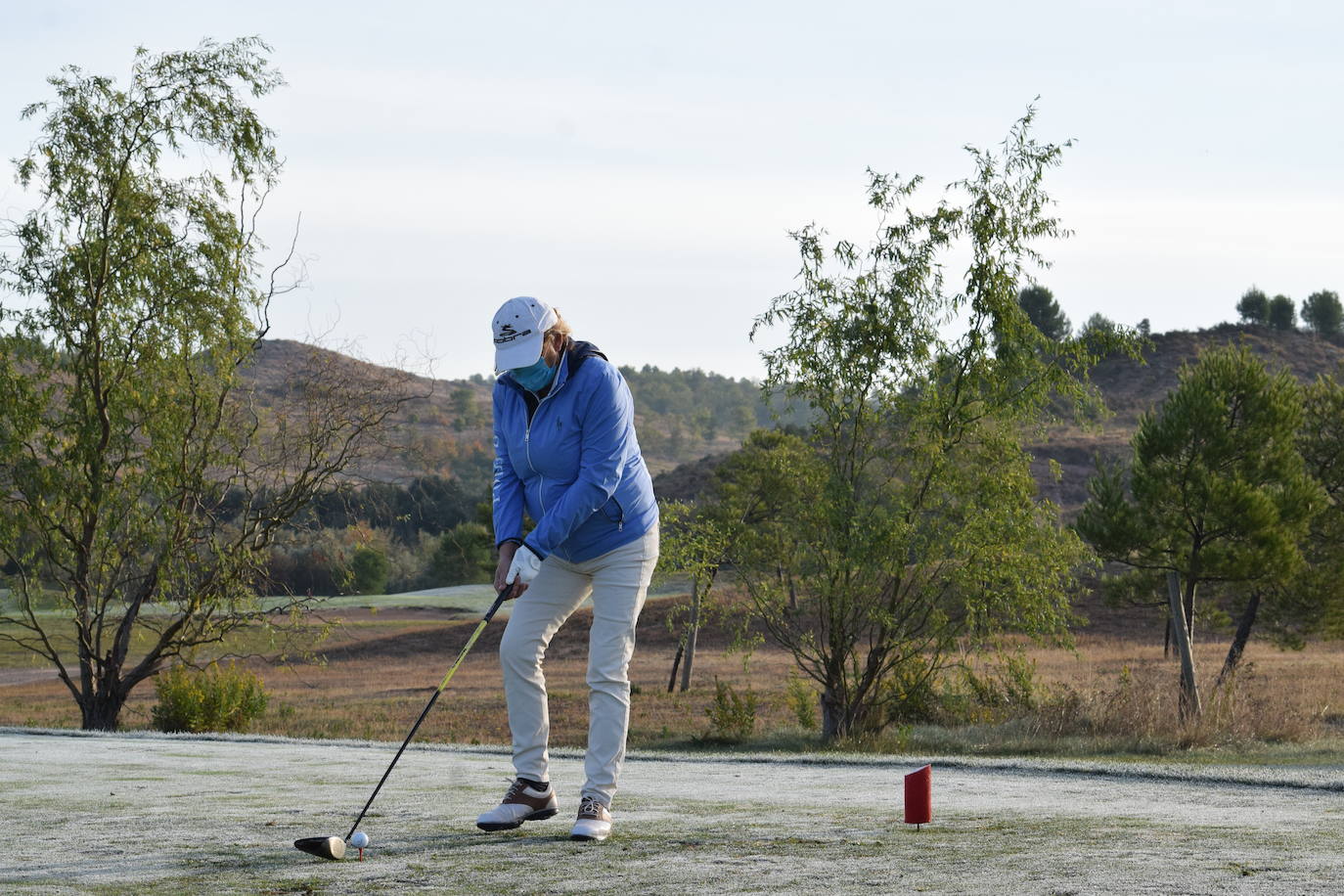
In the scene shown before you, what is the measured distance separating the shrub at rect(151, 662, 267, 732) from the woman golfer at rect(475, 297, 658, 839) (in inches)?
541

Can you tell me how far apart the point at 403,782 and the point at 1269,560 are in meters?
21.6

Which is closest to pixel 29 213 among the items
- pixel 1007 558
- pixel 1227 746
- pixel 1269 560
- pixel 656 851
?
pixel 1007 558

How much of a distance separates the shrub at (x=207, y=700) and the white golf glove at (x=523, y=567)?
14040mm

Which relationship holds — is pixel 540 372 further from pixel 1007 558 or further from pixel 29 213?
pixel 29 213

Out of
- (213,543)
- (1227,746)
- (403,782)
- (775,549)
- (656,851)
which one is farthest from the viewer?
(213,543)

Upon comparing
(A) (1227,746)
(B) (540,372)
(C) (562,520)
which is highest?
(B) (540,372)

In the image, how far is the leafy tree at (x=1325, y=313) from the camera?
114875mm

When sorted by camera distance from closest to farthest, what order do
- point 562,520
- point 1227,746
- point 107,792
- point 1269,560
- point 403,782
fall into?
point 562,520, point 107,792, point 403,782, point 1227,746, point 1269,560

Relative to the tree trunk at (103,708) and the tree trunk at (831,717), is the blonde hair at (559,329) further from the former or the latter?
the tree trunk at (103,708)

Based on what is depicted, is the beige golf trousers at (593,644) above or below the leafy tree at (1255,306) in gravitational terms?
below

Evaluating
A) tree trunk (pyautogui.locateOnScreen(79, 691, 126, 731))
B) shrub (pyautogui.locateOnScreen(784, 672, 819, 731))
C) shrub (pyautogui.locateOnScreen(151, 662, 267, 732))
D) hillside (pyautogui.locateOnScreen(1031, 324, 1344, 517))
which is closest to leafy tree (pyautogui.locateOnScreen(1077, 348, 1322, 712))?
shrub (pyautogui.locateOnScreen(784, 672, 819, 731))

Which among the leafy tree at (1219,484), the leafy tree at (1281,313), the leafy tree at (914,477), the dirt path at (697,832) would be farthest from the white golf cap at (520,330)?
the leafy tree at (1281,313)

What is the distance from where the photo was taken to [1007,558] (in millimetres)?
16422

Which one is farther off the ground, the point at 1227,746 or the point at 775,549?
the point at 775,549
